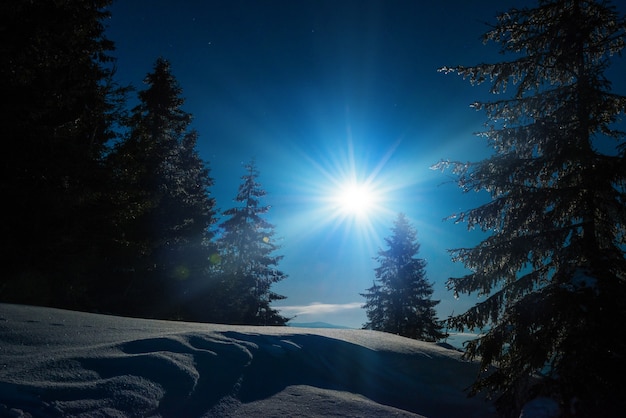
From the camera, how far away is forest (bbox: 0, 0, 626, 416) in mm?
6012

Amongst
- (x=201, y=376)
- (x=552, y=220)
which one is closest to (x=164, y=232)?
(x=201, y=376)

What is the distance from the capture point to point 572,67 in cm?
816

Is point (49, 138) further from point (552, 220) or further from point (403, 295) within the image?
point (403, 295)

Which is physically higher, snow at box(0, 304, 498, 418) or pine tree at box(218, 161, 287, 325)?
pine tree at box(218, 161, 287, 325)

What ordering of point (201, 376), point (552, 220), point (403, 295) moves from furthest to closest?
point (403, 295) < point (552, 220) < point (201, 376)

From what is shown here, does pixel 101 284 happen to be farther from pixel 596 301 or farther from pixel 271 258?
pixel 596 301

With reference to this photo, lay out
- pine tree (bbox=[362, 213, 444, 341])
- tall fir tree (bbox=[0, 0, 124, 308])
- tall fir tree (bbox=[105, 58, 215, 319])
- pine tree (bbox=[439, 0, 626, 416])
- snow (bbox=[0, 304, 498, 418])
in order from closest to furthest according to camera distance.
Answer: snow (bbox=[0, 304, 498, 418]) → pine tree (bbox=[439, 0, 626, 416]) → tall fir tree (bbox=[0, 0, 124, 308]) → tall fir tree (bbox=[105, 58, 215, 319]) → pine tree (bbox=[362, 213, 444, 341])

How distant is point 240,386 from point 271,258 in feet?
87.4

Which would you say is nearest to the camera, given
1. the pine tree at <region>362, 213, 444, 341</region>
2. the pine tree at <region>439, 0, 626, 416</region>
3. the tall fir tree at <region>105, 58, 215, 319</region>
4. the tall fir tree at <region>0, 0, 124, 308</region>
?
the pine tree at <region>439, 0, 626, 416</region>

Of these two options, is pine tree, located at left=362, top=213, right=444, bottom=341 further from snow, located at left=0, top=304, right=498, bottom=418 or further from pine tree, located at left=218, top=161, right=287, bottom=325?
snow, located at left=0, top=304, right=498, bottom=418

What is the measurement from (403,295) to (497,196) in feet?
73.0

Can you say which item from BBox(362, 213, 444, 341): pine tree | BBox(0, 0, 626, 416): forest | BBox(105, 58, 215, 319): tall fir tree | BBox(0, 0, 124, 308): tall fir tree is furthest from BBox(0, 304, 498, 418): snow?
BBox(362, 213, 444, 341): pine tree

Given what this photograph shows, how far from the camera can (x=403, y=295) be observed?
95.1 feet

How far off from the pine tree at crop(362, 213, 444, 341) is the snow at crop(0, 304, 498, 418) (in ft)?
65.6
